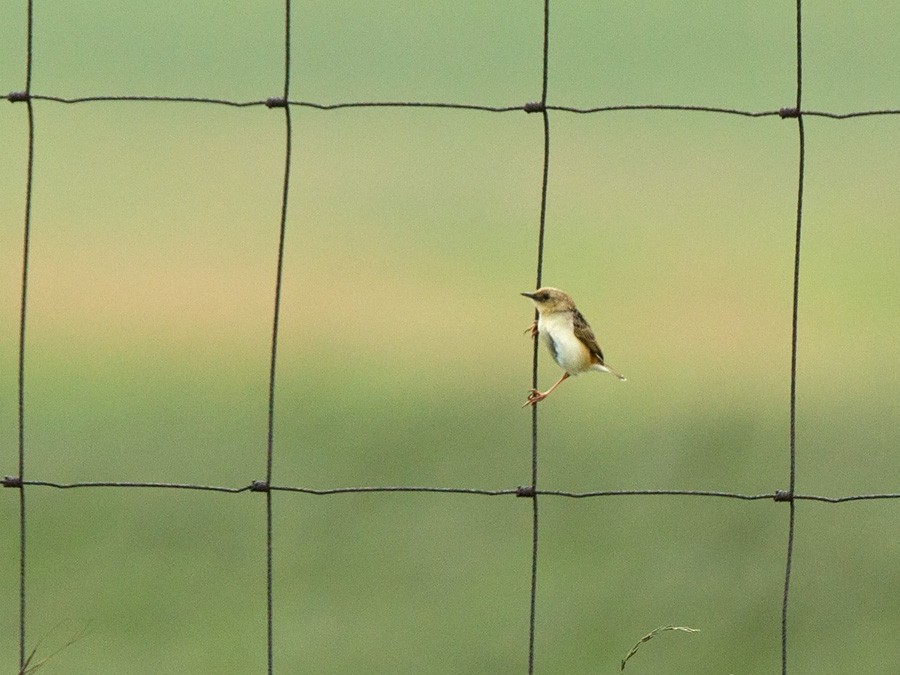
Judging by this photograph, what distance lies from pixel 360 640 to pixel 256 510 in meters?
2.14

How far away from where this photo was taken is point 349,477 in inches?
444

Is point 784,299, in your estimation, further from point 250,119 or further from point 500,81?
point 250,119

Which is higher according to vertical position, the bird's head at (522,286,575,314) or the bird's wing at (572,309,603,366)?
the bird's head at (522,286,575,314)

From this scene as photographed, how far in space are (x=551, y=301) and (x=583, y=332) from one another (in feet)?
0.21

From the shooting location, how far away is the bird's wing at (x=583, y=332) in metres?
2.53

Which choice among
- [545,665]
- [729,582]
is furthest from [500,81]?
[545,665]

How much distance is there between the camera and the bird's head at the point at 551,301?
99.0 inches

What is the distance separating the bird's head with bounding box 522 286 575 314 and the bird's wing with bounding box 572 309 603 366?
0.02m

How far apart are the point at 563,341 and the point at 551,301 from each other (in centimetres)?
6

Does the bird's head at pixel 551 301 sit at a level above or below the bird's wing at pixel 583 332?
above

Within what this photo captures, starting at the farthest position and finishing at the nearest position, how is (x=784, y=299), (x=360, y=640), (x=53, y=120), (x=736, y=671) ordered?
(x=53, y=120) < (x=784, y=299) < (x=360, y=640) < (x=736, y=671)

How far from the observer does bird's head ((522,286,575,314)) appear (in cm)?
251

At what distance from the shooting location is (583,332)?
8.38 ft

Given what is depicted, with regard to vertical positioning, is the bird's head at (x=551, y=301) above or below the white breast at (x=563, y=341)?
Result: above
